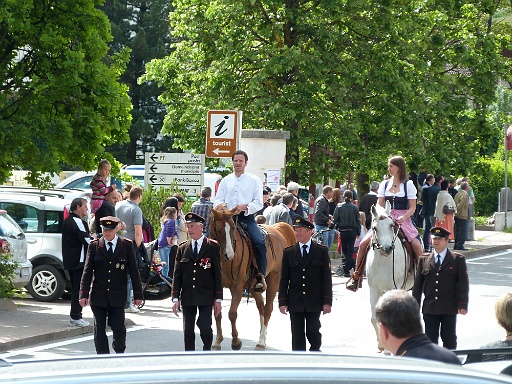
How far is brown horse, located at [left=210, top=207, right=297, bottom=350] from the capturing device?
13.0m

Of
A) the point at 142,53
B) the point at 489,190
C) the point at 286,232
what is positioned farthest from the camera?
the point at 142,53

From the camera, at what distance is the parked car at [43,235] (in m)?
17.9

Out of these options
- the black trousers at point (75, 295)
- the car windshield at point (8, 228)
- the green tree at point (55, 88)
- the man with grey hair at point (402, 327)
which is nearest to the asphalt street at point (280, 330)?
the black trousers at point (75, 295)

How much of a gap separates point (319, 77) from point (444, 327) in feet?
68.5

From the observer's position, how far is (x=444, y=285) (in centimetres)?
1072

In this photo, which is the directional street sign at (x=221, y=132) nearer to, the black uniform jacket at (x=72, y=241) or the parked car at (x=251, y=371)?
the black uniform jacket at (x=72, y=241)

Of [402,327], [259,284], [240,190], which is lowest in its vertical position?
[259,284]

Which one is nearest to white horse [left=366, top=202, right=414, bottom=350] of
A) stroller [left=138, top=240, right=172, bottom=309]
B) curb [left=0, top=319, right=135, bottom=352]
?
curb [left=0, top=319, right=135, bottom=352]

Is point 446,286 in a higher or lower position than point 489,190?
lower

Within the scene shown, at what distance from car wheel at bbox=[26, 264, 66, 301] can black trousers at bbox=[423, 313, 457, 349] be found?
8.69 metres

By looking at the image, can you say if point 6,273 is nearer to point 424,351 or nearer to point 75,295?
point 75,295

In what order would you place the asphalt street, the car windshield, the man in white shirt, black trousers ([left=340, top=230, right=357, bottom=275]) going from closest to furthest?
1. the asphalt street
2. the man in white shirt
3. the car windshield
4. black trousers ([left=340, top=230, right=357, bottom=275])

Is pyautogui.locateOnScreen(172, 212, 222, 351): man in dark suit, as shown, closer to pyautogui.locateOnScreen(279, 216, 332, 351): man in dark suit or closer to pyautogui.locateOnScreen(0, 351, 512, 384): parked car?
pyautogui.locateOnScreen(279, 216, 332, 351): man in dark suit

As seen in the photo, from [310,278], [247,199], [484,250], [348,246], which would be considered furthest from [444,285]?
[484,250]
